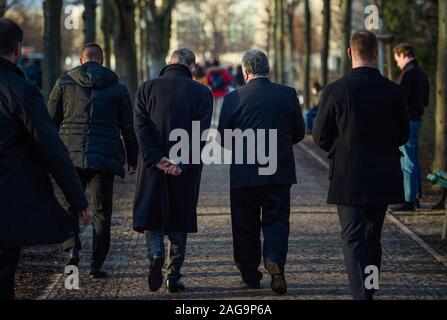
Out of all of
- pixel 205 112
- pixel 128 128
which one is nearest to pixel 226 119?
pixel 205 112

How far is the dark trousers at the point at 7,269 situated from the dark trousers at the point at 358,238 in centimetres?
247

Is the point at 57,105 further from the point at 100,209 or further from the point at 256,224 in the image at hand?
the point at 256,224

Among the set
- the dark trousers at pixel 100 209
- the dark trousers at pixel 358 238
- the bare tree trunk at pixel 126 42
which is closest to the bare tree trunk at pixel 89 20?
A: the bare tree trunk at pixel 126 42

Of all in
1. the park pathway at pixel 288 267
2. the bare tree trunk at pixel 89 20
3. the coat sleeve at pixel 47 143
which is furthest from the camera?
the bare tree trunk at pixel 89 20

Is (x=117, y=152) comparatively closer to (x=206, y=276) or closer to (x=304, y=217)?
(x=206, y=276)

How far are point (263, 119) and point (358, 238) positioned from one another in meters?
1.61

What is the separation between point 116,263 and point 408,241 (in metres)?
3.21

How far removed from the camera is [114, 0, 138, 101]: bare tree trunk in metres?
27.5

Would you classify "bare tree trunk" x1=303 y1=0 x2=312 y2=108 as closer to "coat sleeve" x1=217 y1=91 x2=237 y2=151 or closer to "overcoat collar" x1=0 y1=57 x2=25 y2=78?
"coat sleeve" x1=217 y1=91 x2=237 y2=151

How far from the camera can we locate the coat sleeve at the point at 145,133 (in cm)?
909

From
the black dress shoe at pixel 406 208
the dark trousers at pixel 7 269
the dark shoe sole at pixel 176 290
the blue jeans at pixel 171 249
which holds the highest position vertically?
the dark trousers at pixel 7 269

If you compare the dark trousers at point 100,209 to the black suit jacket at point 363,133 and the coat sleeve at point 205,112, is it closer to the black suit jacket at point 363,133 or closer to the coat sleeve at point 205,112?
the coat sleeve at point 205,112
